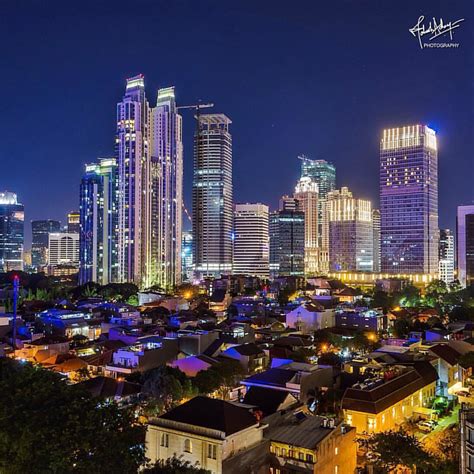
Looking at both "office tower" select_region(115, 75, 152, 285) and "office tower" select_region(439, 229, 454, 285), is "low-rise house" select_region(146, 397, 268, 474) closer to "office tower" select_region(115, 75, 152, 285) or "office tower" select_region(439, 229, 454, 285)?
"office tower" select_region(115, 75, 152, 285)

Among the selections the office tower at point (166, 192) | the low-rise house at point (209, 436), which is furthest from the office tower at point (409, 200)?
the low-rise house at point (209, 436)

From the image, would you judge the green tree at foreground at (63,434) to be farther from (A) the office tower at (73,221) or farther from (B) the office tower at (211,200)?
(A) the office tower at (73,221)

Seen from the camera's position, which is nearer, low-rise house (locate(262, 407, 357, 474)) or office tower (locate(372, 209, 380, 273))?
low-rise house (locate(262, 407, 357, 474))

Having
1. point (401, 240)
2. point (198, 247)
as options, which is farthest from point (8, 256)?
point (401, 240)

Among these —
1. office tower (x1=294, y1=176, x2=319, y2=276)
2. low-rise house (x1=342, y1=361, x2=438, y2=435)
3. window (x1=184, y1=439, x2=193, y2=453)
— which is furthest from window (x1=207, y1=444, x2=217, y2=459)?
office tower (x1=294, y1=176, x2=319, y2=276)

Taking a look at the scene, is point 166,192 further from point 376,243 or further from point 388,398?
point 388,398

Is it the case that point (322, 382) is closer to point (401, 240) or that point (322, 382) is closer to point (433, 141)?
point (401, 240)
